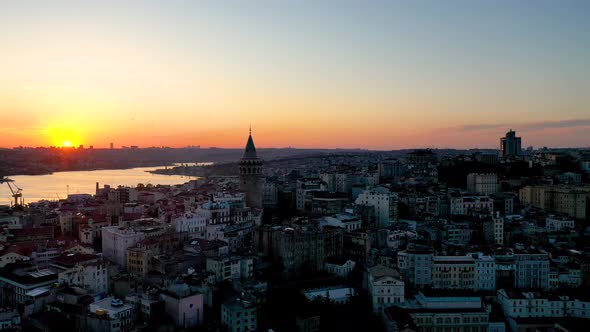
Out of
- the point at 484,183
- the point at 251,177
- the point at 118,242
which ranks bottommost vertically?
the point at 118,242

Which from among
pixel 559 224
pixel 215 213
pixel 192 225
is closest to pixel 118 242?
pixel 192 225

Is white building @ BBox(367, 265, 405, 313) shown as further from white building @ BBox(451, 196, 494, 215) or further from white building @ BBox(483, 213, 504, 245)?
white building @ BBox(451, 196, 494, 215)

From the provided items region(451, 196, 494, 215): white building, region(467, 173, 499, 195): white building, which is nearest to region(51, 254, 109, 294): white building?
region(451, 196, 494, 215): white building

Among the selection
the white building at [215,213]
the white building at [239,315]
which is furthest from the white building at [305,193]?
the white building at [239,315]

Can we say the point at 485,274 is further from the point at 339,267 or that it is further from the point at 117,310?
the point at 117,310

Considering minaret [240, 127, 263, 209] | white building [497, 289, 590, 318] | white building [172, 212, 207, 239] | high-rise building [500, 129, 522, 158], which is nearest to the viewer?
white building [497, 289, 590, 318]

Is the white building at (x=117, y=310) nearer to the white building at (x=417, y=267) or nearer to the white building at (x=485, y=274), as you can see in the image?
the white building at (x=417, y=267)

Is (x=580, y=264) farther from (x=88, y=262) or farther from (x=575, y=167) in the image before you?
(x=575, y=167)
